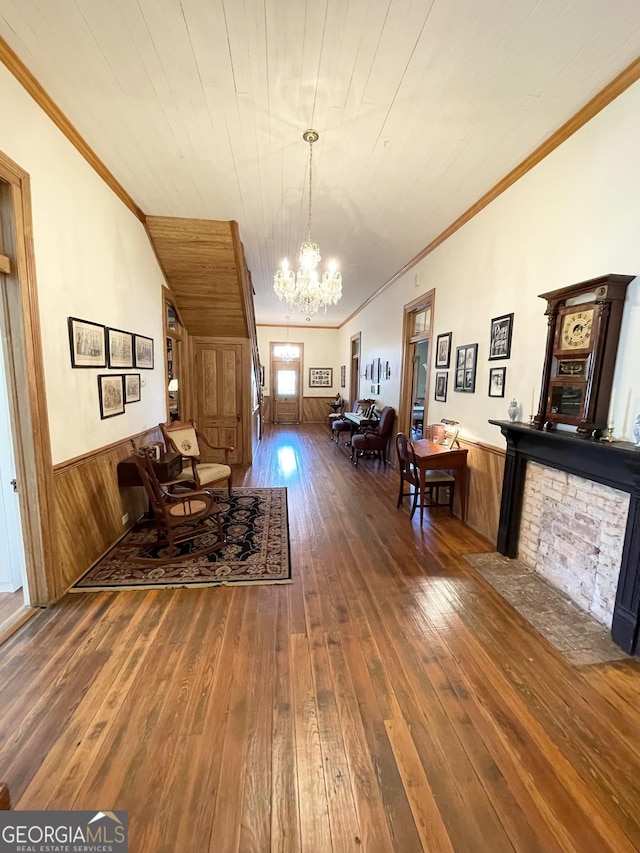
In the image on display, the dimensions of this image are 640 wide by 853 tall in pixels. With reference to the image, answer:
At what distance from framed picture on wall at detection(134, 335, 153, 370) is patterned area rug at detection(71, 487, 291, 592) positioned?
1.81 metres

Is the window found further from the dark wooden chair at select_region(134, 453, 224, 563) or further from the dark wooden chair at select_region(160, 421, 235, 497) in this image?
the dark wooden chair at select_region(134, 453, 224, 563)

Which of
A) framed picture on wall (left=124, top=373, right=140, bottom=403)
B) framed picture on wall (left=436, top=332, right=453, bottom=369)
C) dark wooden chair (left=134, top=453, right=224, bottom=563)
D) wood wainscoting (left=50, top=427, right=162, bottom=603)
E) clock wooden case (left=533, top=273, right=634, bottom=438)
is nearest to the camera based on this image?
clock wooden case (left=533, top=273, right=634, bottom=438)

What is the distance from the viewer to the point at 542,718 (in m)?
1.63

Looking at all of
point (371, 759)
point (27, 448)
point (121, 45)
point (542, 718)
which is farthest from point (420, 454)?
point (121, 45)

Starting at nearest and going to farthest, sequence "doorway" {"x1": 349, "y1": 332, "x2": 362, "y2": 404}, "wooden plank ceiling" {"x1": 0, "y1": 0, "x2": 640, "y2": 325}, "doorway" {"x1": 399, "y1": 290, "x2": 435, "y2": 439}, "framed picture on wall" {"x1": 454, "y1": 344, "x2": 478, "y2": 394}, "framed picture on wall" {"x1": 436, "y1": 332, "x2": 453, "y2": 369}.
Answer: "wooden plank ceiling" {"x1": 0, "y1": 0, "x2": 640, "y2": 325}, "framed picture on wall" {"x1": 454, "y1": 344, "x2": 478, "y2": 394}, "framed picture on wall" {"x1": 436, "y1": 332, "x2": 453, "y2": 369}, "doorway" {"x1": 399, "y1": 290, "x2": 435, "y2": 439}, "doorway" {"x1": 349, "y1": 332, "x2": 362, "y2": 404}

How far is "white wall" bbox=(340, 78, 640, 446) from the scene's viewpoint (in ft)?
6.89

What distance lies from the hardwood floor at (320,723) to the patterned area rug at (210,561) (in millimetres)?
141

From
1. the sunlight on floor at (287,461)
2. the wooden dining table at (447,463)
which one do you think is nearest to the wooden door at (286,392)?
the sunlight on floor at (287,461)

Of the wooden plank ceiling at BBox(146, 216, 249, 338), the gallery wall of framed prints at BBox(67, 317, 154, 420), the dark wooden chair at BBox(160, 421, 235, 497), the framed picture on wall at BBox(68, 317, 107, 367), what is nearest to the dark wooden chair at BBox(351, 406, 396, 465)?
the dark wooden chair at BBox(160, 421, 235, 497)

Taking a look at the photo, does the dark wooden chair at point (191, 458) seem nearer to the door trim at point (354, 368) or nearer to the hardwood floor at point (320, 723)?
the hardwood floor at point (320, 723)

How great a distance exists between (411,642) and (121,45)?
3.74m

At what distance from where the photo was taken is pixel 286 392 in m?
11.5

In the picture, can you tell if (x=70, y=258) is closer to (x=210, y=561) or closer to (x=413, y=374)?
(x=210, y=561)

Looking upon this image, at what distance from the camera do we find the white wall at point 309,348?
11.3 meters
